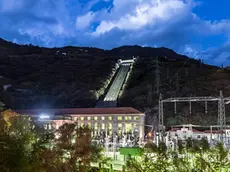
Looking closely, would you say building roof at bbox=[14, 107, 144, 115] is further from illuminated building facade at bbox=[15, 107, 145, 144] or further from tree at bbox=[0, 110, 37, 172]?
tree at bbox=[0, 110, 37, 172]

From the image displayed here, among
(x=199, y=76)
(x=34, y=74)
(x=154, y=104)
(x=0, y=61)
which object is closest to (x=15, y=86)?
(x=34, y=74)

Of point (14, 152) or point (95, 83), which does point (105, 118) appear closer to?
point (95, 83)

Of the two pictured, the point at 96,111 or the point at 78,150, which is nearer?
the point at 78,150

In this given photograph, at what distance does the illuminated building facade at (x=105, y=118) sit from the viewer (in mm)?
90750

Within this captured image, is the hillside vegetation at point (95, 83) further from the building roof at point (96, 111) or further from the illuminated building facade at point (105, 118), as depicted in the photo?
the building roof at point (96, 111)

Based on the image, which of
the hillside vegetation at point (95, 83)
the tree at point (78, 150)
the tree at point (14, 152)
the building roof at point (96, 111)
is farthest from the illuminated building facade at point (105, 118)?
the tree at point (14, 152)

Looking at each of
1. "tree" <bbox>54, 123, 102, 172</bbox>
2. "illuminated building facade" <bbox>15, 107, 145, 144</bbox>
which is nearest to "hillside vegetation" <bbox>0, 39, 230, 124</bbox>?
"illuminated building facade" <bbox>15, 107, 145, 144</bbox>

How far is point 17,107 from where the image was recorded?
116 m

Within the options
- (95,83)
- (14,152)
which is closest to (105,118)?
(95,83)

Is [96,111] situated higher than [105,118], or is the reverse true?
[96,111]

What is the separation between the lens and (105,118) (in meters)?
94.2

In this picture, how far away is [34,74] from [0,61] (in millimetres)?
28309

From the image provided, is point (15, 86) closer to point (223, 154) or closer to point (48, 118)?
point (48, 118)

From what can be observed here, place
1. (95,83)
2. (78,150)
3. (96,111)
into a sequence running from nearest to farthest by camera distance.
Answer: (78,150)
(96,111)
(95,83)
